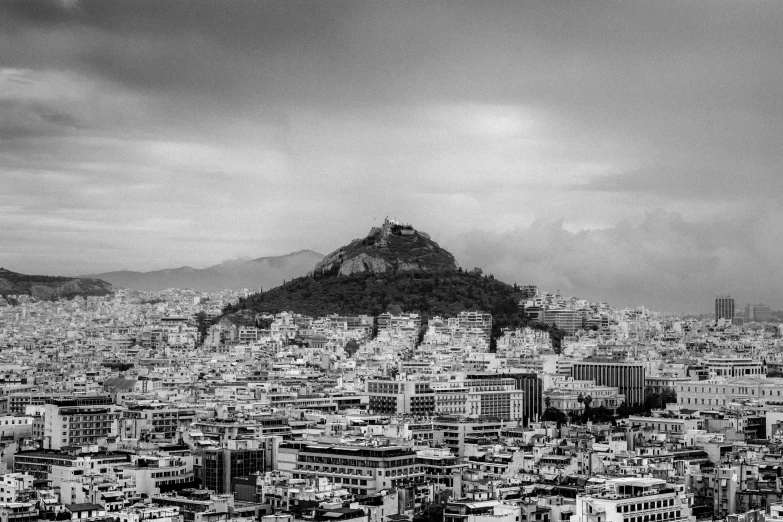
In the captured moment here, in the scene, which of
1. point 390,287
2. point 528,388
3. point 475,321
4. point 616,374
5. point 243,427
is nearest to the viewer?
point 243,427

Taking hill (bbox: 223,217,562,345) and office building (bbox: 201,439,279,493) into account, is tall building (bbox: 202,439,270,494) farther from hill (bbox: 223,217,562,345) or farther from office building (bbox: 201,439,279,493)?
hill (bbox: 223,217,562,345)

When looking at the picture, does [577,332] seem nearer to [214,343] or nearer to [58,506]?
[214,343]

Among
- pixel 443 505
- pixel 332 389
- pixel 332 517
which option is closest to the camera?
pixel 332 517

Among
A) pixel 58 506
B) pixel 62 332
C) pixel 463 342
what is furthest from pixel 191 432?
pixel 62 332

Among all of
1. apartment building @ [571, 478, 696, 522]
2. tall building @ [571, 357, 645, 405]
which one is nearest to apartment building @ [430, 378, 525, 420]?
tall building @ [571, 357, 645, 405]

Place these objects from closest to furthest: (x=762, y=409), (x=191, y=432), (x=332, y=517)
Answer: (x=332, y=517), (x=191, y=432), (x=762, y=409)

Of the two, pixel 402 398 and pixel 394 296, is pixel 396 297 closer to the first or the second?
pixel 394 296

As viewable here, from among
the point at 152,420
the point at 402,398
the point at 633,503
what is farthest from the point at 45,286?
the point at 633,503
